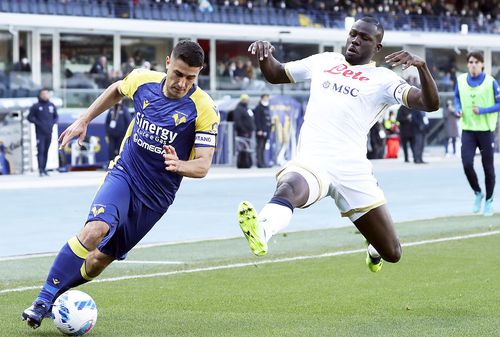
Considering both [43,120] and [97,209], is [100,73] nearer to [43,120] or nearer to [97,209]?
[43,120]

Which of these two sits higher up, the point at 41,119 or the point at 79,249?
the point at 79,249

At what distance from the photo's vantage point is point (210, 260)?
12.0 metres

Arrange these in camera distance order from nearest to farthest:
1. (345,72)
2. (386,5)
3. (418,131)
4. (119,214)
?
(119,214)
(345,72)
(418,131)
(386,5)

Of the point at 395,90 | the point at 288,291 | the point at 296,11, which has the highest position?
the point at 296,11

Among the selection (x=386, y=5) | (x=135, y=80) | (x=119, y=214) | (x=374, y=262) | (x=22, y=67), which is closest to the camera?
(x=119, y=214)

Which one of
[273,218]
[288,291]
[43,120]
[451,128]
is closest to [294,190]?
[273,218]

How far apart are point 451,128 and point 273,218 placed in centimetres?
3309

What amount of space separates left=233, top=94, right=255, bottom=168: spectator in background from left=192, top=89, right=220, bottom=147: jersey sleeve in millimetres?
23179

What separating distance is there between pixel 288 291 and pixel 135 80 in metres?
2.56

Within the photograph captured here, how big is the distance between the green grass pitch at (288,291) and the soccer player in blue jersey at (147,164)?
497mm

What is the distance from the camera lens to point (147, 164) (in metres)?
7.68

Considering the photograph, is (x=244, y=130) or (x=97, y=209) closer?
(x=97, y=209)

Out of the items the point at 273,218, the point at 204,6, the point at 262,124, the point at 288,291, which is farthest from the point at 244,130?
the point at 273,218

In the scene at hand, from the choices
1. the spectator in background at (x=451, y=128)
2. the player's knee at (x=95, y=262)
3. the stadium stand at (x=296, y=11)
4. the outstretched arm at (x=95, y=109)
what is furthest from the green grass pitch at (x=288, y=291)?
the stadium stand at (x=296, y=11)
